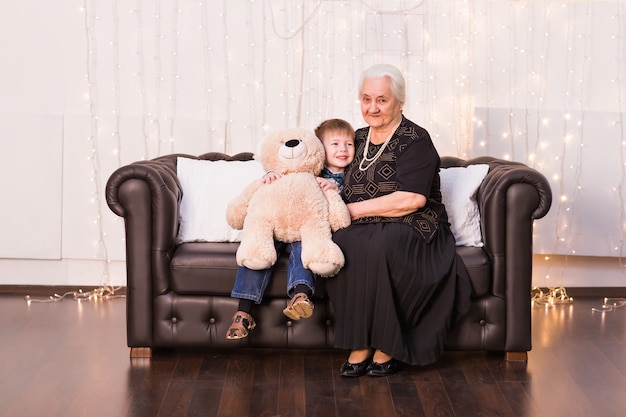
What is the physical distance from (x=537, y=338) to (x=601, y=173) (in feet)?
3.86

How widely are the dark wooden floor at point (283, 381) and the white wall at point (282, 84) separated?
0.97 meters

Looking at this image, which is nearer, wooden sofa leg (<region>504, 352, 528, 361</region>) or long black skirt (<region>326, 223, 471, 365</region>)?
long black skirt (<region>326, 223, 471, 365</region>)

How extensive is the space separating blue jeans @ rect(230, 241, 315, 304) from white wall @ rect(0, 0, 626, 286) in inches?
53.8

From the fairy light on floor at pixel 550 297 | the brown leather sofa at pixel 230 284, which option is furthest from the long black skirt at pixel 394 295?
the fairy light on floor at pixel 550 297

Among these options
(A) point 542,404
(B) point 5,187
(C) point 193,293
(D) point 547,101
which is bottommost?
(A) point 542,404

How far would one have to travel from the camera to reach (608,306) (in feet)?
13.7

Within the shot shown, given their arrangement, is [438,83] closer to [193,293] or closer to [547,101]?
[547,101]

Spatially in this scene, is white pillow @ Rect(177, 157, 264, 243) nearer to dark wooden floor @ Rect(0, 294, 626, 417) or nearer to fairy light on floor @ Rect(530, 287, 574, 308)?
dark wooden floor @ Rect(0, 294, 626, 417)

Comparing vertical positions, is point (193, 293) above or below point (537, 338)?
above

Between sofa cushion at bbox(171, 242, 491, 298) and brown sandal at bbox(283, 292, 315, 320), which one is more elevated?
sofa cushion at bbox(171, 242, 491, 298)

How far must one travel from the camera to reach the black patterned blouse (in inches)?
124

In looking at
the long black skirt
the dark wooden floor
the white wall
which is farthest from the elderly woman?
the white wall

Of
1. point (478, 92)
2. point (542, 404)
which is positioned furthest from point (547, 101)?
point (542, 404)

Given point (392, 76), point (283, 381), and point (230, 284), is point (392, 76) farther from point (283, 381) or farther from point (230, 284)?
point (283, 381)
